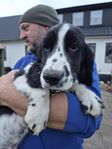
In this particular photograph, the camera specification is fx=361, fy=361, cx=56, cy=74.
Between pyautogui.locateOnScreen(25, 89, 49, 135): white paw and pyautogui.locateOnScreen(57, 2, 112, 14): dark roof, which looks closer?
pyautogui.locateOnScreen(25, 89, 49, 135): white paw

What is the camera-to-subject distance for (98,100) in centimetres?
237

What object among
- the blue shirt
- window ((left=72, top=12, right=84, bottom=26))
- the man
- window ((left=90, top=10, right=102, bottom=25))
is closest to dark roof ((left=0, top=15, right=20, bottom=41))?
window ((left=72, top=12, right=84, bottom=26))

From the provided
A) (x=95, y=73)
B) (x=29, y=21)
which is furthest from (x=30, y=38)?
(x=95, y=73)

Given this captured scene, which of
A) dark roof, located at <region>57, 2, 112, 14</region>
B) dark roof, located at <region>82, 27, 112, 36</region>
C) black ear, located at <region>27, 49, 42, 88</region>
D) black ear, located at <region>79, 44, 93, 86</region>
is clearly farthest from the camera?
dark roof, located at <region>57, 2, 112, 14</region>

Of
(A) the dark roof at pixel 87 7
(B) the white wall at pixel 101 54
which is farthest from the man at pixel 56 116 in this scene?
(A) the dark roof at pixel 87 7

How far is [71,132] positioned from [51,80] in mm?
489

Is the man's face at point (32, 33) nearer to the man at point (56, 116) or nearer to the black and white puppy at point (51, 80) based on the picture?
the man at point (56, 116)

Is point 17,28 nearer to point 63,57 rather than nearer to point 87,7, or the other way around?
point 87,7

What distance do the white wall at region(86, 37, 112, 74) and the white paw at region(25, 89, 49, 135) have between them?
2618 cm

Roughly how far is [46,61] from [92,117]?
19.6 inches

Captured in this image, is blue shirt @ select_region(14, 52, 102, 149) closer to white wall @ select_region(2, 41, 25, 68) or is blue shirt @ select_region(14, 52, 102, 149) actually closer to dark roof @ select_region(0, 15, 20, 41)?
white wall @ select_region(2, 41, 25, 68)

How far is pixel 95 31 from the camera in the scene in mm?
30328

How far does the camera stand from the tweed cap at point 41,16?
2951mm

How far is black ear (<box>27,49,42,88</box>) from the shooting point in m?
2.23
